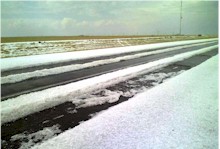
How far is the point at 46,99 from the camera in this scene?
7.18 m

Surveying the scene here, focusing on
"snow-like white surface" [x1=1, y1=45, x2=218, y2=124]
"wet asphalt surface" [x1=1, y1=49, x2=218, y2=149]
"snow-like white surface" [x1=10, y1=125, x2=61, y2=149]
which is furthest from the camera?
"snow-like white surface" [x1=1, y1=45, x2=218, y2=124]

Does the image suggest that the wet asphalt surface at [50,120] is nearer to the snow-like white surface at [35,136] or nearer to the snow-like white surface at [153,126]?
the snow-like white surface at [35,136]

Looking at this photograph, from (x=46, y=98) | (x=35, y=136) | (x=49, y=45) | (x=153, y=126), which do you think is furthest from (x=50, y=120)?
(x=49, y=45)

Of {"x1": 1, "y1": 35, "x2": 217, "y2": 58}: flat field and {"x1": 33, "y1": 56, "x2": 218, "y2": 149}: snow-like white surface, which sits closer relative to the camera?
{"x1": 33, "y1": 56, "x2": 218, "y2": 149}: snow-like white surface

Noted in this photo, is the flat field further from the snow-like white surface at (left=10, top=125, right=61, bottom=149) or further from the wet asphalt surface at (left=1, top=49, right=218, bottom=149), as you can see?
the snow-like white surface at (left=10, top=125, right=61, bottom=149)

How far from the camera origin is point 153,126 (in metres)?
5.30

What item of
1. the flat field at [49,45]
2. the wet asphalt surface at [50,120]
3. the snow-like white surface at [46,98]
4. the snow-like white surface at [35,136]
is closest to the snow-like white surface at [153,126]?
the snow-like white surface at [35,136]

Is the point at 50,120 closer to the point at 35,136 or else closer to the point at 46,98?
the point at 35,136

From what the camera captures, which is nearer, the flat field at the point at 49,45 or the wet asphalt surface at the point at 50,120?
the wet asphalt surface at the point at 50,120

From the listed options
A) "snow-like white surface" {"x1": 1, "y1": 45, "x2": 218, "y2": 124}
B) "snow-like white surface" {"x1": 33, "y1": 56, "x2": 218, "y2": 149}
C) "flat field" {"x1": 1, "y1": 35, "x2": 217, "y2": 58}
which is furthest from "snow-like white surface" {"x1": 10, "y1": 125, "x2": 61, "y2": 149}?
"flat field" {"x1": 1, "y1": 35, "x2": 217, "y2": 58}

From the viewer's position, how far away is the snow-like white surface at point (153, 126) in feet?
14.6

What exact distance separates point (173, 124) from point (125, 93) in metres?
2.95

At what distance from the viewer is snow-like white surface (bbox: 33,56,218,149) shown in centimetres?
446

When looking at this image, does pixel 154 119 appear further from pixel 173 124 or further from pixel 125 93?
pixel 125 93
